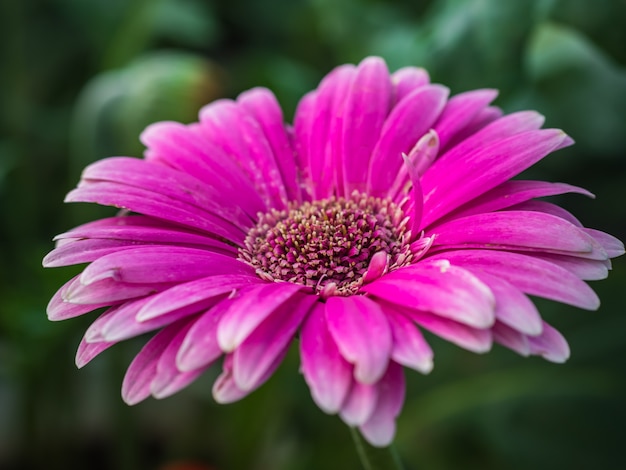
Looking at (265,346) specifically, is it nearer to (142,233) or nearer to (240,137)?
(142,233)

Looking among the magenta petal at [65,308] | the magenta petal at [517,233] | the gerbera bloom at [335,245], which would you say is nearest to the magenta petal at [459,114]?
the gerbera bloom at [335,245]

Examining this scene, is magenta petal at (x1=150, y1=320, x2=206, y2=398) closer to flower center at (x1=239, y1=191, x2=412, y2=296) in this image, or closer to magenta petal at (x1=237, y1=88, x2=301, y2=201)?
flower center at (x1=239, y1=191, x2=412, y2=296)

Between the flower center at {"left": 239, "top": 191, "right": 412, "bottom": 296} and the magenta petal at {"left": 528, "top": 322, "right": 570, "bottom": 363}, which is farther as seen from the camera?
the flower center at {"left": 239, "top": 191, "right": 412, "bottom": 296}

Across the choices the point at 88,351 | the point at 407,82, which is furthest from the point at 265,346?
the point at 407,82

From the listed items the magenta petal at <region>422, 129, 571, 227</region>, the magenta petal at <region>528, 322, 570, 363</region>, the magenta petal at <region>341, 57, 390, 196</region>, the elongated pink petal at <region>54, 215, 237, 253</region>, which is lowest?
the magenta petal at <region>528, 322, 570, 363</region>

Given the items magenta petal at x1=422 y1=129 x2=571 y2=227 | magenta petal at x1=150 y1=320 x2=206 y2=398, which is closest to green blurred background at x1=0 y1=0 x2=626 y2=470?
magenta petal at x1=422 y1=129 x2=571 y2=227

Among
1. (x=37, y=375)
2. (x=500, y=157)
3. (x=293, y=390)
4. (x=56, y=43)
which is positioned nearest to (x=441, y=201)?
(x=500, y=157)

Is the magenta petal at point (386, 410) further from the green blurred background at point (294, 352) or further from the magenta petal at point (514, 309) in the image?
the green blurred background at point (294, 352)

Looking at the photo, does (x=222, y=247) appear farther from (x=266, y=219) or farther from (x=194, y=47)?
(x=194, y=47)
